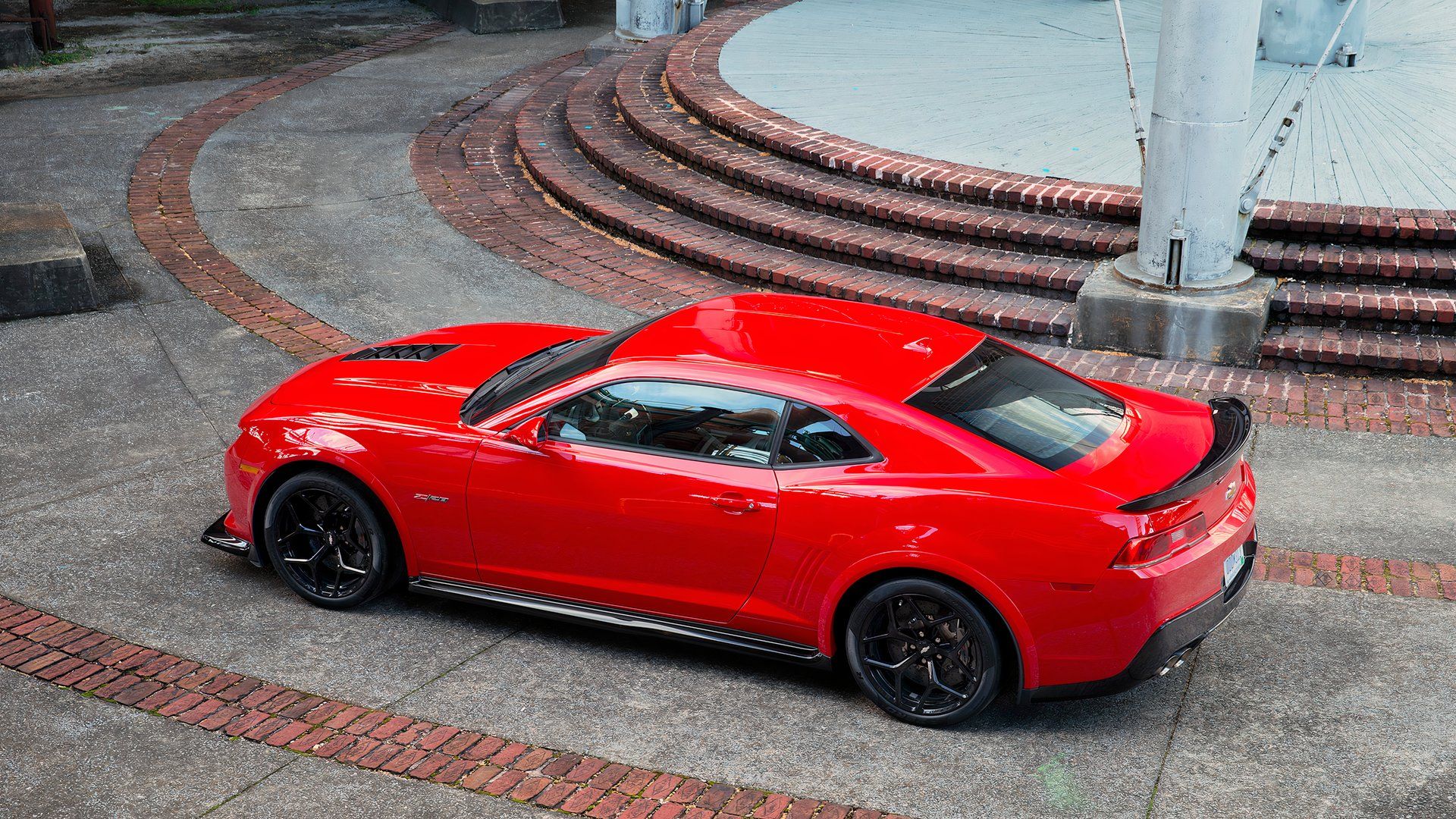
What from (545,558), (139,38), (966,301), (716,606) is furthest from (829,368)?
(139,38)

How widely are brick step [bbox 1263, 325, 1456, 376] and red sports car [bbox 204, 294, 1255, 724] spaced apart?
126 inches

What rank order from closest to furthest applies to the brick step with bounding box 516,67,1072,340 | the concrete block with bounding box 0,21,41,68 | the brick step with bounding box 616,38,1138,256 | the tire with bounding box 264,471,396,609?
1. the tire with bounding box 264,471,396,609
2. the brick step with bounding box 516,67,1072,340
3. the brick step with bounding box 616,38,1138,256
4. the concrete block with bounding box 0,21,41,68

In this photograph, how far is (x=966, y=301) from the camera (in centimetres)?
934

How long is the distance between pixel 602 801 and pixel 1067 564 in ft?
6.01

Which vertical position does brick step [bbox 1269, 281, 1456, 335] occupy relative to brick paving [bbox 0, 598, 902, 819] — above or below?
above

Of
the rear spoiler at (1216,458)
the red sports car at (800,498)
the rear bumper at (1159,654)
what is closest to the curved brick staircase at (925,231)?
the rear spoiler at (1216,458)

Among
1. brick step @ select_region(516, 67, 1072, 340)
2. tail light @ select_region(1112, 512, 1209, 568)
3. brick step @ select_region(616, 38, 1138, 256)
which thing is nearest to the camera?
tail light @ select_region(1112, 512, 1209, 568)

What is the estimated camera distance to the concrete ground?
483 centimetres

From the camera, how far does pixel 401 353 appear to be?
22.8ft

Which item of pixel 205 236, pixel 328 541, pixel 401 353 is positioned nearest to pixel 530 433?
pixel 328 541

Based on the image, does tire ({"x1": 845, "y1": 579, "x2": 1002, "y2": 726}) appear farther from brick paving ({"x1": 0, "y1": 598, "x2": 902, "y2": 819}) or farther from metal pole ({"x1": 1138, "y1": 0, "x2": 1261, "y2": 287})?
metal pole ({"x1": 1138, "y1": 0, "x2": 1261, "y2": 287})

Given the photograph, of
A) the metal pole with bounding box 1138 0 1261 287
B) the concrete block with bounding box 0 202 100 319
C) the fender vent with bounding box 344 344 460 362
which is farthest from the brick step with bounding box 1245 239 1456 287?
the concrete block with bounding box 0 202 100 319

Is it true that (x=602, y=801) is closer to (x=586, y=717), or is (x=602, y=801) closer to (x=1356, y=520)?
(x=586, y=717)

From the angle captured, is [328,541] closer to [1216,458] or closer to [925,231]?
[1216,458]
